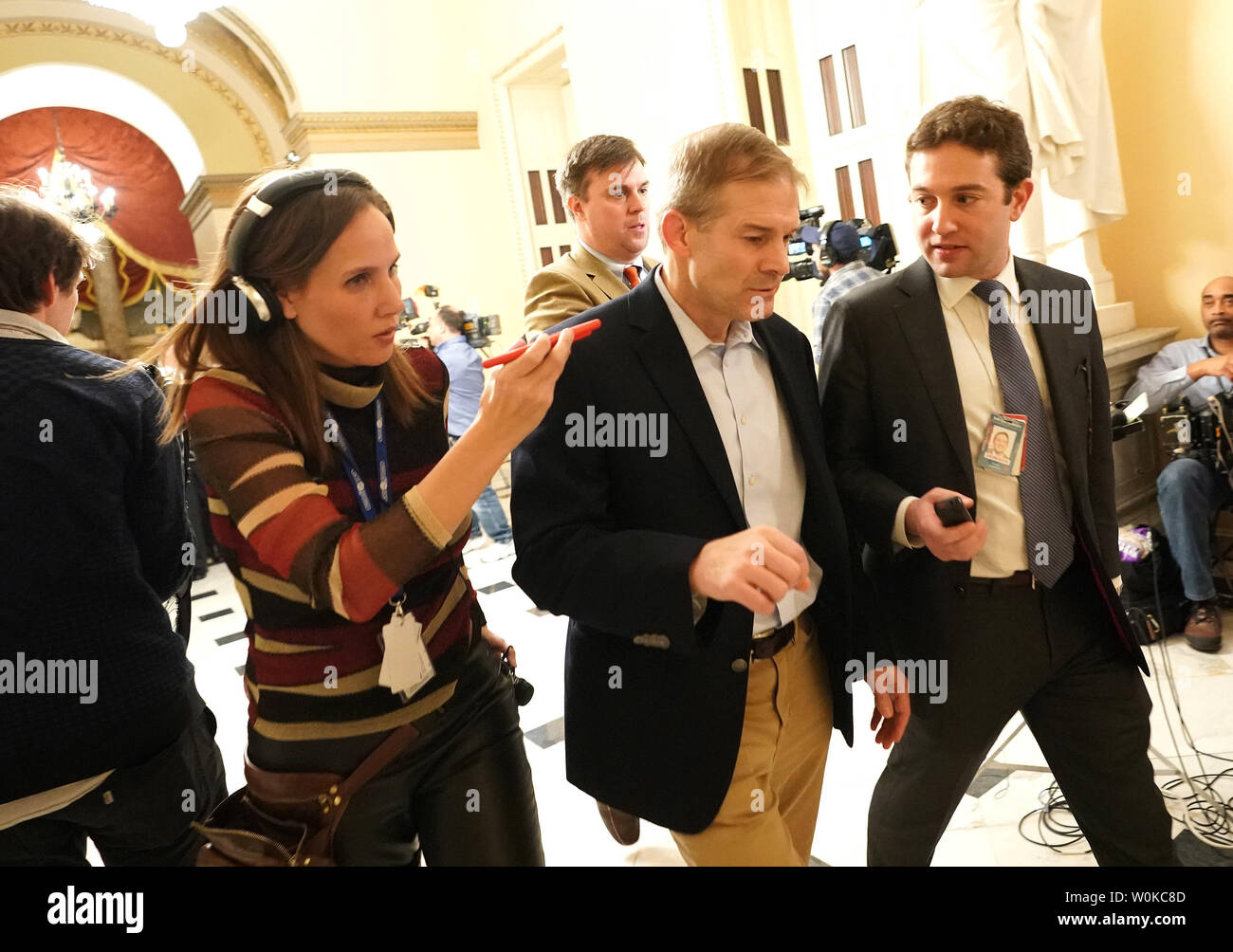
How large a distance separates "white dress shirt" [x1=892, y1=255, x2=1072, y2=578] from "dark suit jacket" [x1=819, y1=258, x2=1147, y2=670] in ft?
0.08

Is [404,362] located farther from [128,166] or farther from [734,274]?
[128,166]

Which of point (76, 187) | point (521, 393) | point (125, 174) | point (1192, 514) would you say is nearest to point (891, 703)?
point (521, 393)

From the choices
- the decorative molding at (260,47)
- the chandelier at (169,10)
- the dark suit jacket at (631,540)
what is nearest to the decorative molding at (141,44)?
the decorative molding at (260,47)

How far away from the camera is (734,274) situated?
1349 mm

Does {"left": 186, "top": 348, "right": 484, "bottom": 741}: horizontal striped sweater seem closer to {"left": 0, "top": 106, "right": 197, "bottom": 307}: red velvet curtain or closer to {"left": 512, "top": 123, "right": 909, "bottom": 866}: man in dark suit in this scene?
{"left": 512, "top": 123, "right": 909, "bottom": 866}: man in dark suit

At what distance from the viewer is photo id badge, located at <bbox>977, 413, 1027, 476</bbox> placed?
163cm

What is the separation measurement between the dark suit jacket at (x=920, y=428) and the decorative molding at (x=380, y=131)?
8.87 meters

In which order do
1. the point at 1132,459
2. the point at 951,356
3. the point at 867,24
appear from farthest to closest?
the point at 867,24 < the point at 1132,459 < the point at 951,356

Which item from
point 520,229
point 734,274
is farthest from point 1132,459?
point 520,229

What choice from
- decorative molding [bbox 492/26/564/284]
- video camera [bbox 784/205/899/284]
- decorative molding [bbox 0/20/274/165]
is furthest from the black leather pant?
decorative molding [bbox 0/20/274/165]

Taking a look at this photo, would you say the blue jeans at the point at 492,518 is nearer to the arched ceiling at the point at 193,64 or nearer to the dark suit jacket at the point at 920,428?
the dark suit jacket at the point at 920,428

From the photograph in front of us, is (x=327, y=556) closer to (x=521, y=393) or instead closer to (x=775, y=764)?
(x=521, y=393)

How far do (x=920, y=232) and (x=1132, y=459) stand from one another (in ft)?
11.0
